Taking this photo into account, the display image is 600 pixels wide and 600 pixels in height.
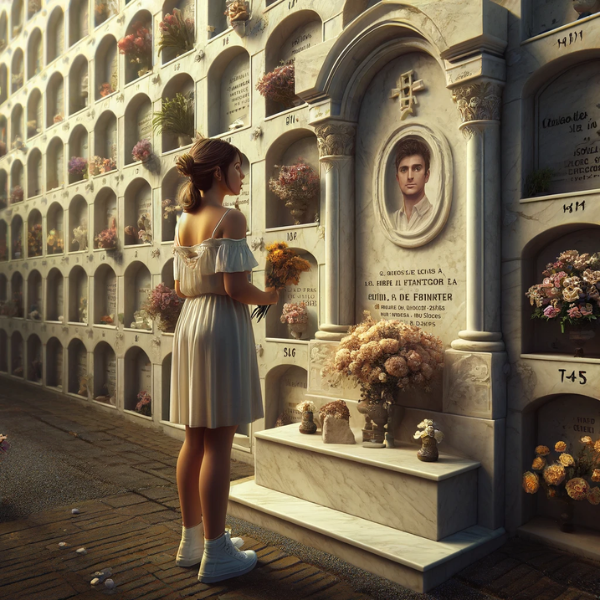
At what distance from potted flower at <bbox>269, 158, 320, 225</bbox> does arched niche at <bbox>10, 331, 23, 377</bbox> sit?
30.0ft

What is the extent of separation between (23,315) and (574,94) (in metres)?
11.7

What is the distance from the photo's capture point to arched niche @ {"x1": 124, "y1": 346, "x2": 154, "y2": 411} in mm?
8828

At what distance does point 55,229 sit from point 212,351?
377 inches

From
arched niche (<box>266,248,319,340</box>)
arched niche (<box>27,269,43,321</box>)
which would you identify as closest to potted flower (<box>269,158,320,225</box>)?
arched niche (<box>266,248,319,340</box>)

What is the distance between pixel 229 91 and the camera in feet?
23.7

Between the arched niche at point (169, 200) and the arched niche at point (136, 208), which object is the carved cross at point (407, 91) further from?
the arched niche at point (136, 208)

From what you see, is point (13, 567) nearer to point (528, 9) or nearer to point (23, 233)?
point (528, 9)

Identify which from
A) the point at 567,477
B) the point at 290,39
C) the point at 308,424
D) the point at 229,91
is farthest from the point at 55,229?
the point at 567,477

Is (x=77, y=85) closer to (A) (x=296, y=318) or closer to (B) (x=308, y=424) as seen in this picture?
(A) (x=296, y=318)

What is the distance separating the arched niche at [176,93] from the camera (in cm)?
782

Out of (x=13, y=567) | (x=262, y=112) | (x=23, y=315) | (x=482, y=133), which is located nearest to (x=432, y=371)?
(x=482, y=133)

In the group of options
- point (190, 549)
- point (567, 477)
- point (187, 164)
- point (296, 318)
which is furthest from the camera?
point (296, 318)

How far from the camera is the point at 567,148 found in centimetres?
412

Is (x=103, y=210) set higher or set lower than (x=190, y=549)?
higher
